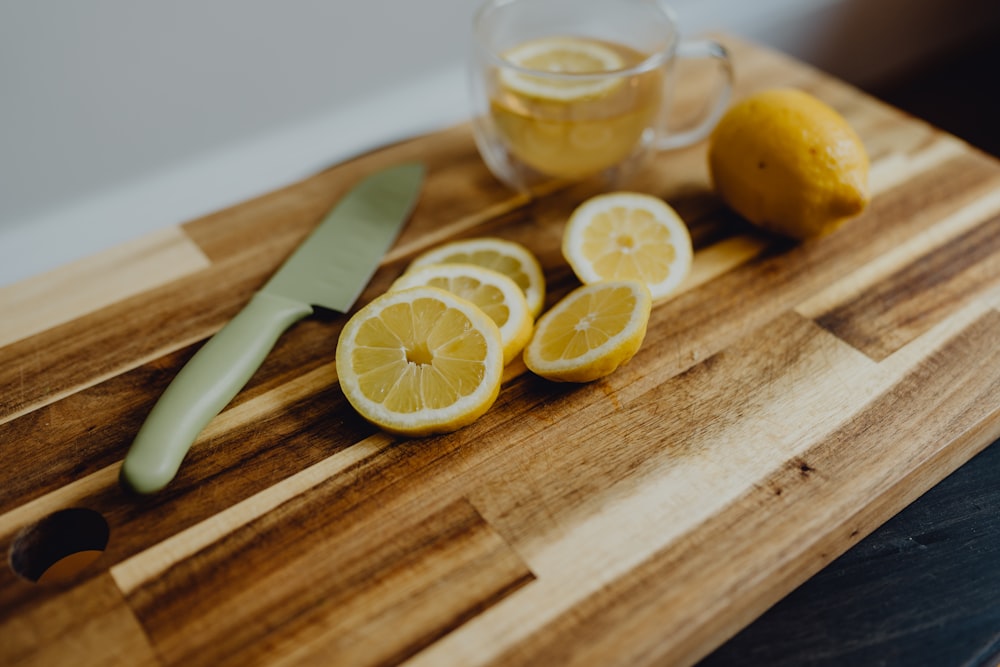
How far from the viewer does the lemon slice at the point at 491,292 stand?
834 mm

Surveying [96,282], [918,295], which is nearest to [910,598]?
[918,295]

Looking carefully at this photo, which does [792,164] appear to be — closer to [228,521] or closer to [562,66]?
[562,66]

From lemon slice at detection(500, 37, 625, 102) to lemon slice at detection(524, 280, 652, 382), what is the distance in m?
0.25

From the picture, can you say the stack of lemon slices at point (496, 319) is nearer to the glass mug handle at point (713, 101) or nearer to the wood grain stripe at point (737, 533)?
the wood grain stripe at point (737, 533)

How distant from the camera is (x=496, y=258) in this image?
37.0 inches

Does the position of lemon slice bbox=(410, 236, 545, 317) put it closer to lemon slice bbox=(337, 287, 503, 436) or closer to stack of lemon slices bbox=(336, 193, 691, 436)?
stack of lemon slices bbox=(336, 193, 691, 436)

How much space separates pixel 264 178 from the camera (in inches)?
46.3

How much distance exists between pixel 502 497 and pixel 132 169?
0.67m

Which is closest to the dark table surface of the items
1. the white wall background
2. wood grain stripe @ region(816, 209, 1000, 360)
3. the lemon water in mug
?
wood grain stripe @ region(816, 209, 1000, 360)

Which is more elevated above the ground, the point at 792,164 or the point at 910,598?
the point at 792,164

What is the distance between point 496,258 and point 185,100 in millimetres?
460

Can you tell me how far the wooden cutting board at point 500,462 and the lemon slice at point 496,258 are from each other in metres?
0.05

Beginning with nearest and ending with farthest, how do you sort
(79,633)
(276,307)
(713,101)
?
(79,633) < (276,307) < (713,101)

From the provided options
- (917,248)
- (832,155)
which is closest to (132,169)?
(832,155)
